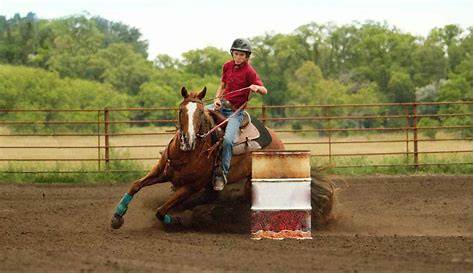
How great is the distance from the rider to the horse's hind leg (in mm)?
606

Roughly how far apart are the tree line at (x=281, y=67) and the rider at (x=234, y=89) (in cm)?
2679

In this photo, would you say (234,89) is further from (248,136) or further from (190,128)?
(190,128)

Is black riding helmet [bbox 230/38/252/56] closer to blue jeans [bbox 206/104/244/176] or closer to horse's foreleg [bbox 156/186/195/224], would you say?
blue jeans [bbox 206/104/244/176]

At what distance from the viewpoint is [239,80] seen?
973 centimetres

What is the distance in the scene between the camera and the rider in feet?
31.1

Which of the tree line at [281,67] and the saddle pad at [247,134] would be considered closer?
the saddle pad at [247,134]

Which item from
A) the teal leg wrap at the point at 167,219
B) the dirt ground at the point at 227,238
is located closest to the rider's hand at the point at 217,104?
the dirt ground at the point at 227,238

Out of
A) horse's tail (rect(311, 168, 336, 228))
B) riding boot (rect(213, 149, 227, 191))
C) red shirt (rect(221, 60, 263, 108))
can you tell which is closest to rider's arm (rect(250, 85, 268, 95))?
red shirt (rect(221, 60, 263, 108))

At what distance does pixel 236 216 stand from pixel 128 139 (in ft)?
81.7

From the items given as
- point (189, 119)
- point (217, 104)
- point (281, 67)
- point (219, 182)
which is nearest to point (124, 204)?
point (219, 182)

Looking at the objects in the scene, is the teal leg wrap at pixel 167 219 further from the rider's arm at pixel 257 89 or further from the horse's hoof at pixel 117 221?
the rider's arm at pixel 257 89

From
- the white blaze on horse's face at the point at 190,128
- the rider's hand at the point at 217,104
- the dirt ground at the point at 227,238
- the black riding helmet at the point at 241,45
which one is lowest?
the dirt ground at the point at 227,238

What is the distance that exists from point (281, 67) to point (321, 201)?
38788 millimetres

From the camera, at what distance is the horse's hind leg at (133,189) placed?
373 inches
